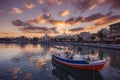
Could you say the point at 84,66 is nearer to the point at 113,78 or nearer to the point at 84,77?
the point at 84,77

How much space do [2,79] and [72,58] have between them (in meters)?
15.0

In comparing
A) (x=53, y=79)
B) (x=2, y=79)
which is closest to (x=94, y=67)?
(x=53, y=79)

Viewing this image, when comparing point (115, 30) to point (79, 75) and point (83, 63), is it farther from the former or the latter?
point (79, 75)

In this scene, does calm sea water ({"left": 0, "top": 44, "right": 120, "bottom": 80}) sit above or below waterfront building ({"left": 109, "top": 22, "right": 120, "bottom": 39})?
below

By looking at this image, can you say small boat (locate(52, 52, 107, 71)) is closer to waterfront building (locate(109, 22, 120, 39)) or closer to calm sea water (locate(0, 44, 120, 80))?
calm sea water (locate(0, 44, 120, 80))

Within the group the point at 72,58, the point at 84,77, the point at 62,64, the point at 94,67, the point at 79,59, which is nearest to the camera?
the point at 84,77

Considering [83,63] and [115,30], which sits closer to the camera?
[83,63]

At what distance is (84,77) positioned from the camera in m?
22.1

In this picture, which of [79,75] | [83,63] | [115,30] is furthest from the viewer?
[115,30]

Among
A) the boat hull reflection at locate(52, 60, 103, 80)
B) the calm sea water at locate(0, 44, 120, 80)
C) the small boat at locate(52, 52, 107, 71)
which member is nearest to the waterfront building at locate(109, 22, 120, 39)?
the calm sea water at locate(0, 44, 120, 80)

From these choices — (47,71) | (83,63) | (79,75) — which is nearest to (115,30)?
(83,63)

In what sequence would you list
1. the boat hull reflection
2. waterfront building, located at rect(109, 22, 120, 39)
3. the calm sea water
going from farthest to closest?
1. waterfront building, located at rect(109, 22, 120, 39)
2. the boat hull reflection
3. the calm sea water

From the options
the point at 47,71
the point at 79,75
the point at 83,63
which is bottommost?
the point at 79,75

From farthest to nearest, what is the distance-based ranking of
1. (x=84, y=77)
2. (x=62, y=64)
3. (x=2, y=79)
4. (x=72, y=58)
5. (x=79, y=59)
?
(x=62, y=64)
(x=72, y=58)
(x=79, y=59)
(x=84, y=77)
(x=2, y=79)
